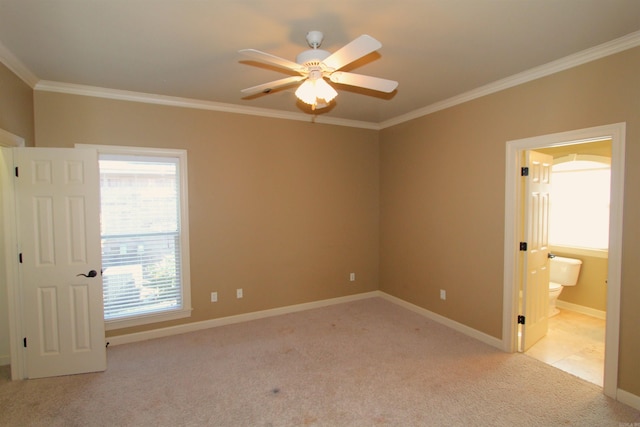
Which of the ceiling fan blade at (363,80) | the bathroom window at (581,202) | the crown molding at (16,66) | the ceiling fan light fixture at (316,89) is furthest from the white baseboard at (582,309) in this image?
the crown molding at (16,66)

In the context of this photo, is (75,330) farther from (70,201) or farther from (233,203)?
(233,203)

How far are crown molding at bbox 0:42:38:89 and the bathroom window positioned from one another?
6.08m

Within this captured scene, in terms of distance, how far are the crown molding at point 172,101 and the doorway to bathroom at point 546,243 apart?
2.44 metres

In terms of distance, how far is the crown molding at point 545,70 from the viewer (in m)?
2.35

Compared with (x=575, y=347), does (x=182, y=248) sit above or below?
above

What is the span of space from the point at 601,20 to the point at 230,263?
4093 millimetres

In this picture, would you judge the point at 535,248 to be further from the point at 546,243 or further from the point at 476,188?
the point at 476,188

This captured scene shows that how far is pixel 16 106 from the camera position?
277 centimetres

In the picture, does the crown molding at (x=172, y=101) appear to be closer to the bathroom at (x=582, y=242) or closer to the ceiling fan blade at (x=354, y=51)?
the ceiling fan blade at (x=354, y=51)

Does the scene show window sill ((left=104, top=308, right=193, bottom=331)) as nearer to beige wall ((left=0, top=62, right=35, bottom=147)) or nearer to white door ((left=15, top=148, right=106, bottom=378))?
white door ((left=15, top=148, right=106, bottom=378))

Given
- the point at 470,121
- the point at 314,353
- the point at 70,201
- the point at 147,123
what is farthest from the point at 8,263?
the point at 470,121

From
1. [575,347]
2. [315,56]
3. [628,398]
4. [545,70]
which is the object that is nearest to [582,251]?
[575,347]

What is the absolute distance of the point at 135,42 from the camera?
2359 millimetres

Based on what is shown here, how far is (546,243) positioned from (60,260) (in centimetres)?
497
